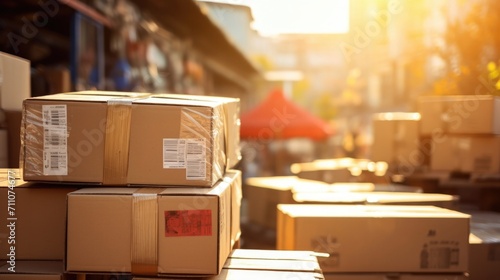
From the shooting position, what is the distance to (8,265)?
2.56 metres

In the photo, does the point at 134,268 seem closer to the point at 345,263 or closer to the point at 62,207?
the point at 62,207

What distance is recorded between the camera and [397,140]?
637 cm

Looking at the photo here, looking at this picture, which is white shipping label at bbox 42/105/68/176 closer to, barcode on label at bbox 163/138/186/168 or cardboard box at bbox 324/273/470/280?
barcode on label at bbox 163/138/186/168

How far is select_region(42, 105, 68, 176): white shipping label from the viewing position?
2518 millimetres

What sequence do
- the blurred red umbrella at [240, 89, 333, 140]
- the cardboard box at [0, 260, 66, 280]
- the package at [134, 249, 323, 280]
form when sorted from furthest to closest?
the blurred red umbrella at [240, 89, 333, 140], the package at [134, 249, 323, 280], the cardboard box at [0, 260, 66, 280]

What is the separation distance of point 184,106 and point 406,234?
1.61 meters

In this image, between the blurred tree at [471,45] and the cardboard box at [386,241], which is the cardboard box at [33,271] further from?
the blurred tree at [471,45]

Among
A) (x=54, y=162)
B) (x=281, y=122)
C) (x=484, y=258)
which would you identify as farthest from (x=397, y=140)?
(x=281, y=122)

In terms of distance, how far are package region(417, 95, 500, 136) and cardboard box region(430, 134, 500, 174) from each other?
121 mm

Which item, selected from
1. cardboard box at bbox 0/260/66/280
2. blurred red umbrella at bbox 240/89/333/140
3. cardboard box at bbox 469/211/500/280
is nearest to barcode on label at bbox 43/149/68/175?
cardboard box at bbox 0/260/66/280

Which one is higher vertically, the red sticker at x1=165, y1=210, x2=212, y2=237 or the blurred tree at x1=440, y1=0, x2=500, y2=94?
the blurred tree at x1=440, y1=0, x2=500, y2=94

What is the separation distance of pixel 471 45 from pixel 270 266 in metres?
6.61

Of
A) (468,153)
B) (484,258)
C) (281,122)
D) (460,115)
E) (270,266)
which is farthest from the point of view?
(281,122)

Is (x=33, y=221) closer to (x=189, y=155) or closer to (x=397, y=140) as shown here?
(x=189, y=155)
